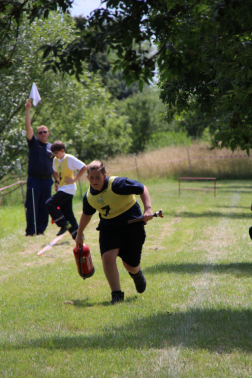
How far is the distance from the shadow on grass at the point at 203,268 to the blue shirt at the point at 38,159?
384 cm

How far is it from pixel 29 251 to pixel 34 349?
184 inches

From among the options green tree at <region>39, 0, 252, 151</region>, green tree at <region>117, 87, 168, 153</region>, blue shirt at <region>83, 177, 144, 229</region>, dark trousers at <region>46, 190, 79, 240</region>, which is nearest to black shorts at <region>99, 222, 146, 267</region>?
blue shirt at <region>83, 177, 144, 229</region>

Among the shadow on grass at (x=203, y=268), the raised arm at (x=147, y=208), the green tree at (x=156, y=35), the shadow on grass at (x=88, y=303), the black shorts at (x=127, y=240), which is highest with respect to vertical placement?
the green tree at (x=156, y=35)

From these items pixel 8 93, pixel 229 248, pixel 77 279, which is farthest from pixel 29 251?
pixel 8 93

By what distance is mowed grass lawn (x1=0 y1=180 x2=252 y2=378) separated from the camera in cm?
379

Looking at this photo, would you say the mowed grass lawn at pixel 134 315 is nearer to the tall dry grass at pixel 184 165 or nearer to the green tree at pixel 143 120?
the tall dry grass at pixel 184 165

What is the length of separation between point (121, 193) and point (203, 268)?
8.23 ft

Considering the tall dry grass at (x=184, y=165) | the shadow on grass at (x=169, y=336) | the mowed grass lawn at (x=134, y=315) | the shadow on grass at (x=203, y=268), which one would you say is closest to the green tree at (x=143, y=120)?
the tall dry grass at (x=184, y=165)

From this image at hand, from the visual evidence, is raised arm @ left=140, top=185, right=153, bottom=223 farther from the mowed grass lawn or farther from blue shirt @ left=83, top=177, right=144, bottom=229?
the mowed grass lawn

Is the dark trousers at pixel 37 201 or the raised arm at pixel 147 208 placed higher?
the raised arm at pixel 147 208

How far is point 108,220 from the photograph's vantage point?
5.45 m

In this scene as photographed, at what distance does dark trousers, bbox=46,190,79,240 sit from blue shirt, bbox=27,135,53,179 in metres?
1.43

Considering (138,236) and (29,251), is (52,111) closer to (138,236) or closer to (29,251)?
(29,251)

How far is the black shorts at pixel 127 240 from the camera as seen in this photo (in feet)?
17.8
